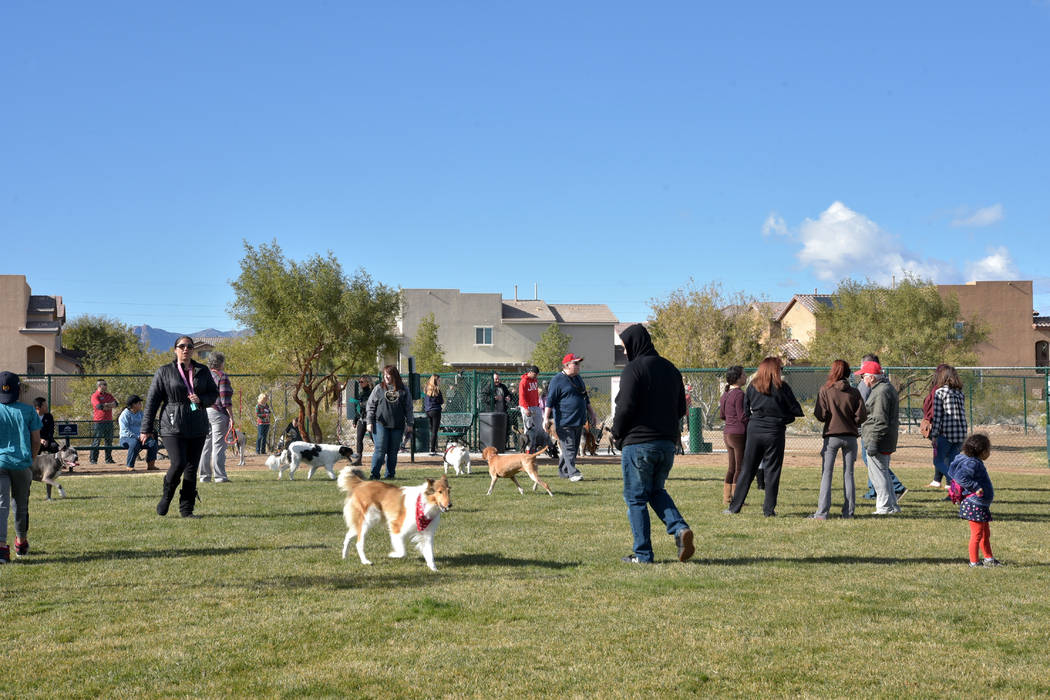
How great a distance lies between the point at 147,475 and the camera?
16.9 m

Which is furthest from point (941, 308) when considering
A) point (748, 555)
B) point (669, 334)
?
point (748, 555)

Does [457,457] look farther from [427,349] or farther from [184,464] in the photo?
[427,349]

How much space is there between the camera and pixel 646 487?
7488 mm

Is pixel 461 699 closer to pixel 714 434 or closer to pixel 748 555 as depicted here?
pixel 748 555

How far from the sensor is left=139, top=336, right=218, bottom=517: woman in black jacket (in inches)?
393

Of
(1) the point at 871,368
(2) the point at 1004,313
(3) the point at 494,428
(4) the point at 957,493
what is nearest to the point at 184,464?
(4) the point at 957,493

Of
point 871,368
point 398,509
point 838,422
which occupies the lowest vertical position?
point 398,509

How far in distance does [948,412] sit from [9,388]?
10.9m

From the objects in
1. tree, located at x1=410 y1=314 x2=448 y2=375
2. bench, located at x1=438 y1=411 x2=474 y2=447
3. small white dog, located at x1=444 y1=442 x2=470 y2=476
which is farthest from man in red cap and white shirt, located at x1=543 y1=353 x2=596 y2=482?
tree, located at x1=410 y1=314 x2=448 y2=375

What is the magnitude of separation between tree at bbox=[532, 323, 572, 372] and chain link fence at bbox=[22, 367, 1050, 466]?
35.8 meters

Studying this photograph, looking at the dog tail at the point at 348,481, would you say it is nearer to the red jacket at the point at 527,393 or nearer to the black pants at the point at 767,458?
the black pants at the point at 767,458

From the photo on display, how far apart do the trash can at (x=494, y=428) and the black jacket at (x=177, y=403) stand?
10724 mm

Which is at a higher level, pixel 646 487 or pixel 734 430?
pixel 734 430

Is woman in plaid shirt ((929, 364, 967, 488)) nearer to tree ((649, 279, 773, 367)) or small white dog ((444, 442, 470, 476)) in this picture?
small white dog ((444, 442, 470, 476))
